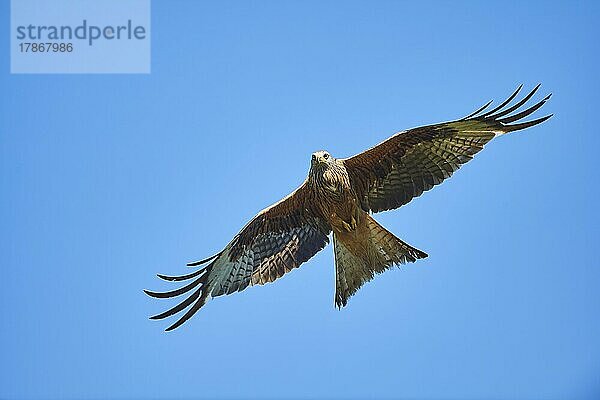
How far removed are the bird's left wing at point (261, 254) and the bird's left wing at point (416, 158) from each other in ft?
2.22

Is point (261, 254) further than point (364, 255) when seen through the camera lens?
Yes

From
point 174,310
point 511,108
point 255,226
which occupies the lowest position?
point 174,310

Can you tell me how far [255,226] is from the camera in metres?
10.2

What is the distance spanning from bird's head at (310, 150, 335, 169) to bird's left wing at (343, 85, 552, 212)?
0.81ft

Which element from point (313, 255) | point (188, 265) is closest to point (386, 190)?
point (313, 255)

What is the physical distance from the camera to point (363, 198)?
9844 mm

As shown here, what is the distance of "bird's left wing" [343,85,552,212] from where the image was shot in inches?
374

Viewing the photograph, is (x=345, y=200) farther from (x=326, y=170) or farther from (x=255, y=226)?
(x=255, y=226)

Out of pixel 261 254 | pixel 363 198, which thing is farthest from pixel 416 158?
pixel 261 254

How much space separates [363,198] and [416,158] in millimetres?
642

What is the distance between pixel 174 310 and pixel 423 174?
277 cm

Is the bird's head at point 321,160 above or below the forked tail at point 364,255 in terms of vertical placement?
above

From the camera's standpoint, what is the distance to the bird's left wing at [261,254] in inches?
399

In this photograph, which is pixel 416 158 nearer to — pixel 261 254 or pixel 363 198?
pixel 363 198
